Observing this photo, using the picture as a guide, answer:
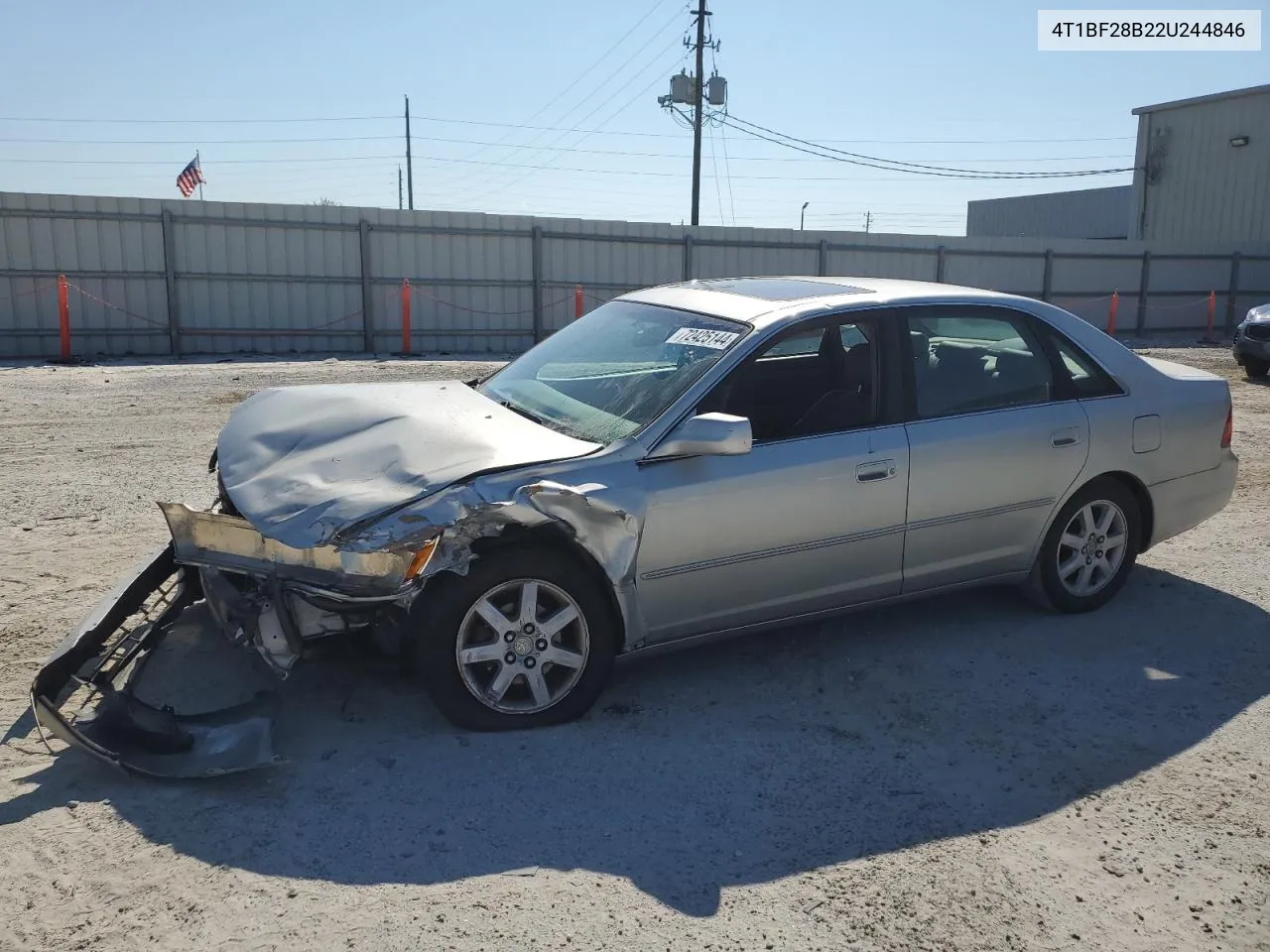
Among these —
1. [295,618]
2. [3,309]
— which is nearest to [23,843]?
[295,618]

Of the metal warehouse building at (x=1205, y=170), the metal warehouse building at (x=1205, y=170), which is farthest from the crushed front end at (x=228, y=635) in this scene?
the metal warehouse building at (x=1205, y=170)

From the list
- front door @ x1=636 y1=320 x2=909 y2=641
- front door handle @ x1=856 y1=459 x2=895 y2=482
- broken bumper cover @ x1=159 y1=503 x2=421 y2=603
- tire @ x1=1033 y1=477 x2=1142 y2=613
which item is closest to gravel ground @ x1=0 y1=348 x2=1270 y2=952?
tire @ x1=1033 y1=477 x2=1142 y2=613

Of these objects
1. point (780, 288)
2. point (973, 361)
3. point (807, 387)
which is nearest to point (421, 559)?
point (807, 387)

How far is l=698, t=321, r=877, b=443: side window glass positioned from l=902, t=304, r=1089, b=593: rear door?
0.73ft

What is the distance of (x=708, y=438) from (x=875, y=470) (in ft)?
2.88

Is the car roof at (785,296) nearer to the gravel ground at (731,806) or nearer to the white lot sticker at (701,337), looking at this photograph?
the white lot sticker at (701,337)

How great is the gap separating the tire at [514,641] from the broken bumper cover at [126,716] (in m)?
0.63

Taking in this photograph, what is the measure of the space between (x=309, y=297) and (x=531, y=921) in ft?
55.2

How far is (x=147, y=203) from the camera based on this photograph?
16859 millimetres

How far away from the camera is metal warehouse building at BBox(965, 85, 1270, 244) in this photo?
2712 centimetres

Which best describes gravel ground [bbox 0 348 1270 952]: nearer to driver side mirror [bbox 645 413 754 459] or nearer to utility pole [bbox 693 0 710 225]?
driver side mirror [bbox 645 413 754 459]

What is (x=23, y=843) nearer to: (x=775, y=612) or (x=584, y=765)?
(x=584, y=765)

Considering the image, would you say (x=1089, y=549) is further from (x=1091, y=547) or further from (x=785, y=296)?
(x=785, y=296)

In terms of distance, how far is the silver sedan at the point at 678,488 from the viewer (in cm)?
354
